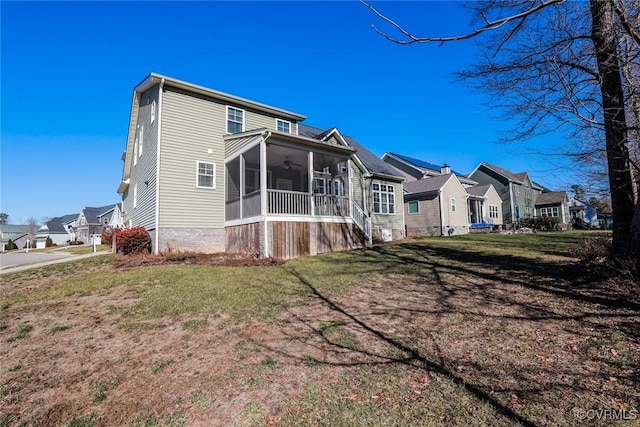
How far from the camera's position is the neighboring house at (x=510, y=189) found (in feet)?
117

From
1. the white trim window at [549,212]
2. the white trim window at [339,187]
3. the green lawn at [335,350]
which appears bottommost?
the green lawn at [335,350]

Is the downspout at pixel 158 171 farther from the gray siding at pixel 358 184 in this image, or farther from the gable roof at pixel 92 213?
the gable roof at pixel 92 213

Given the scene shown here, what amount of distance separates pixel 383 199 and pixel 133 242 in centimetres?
1350

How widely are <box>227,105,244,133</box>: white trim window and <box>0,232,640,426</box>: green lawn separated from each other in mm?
9652

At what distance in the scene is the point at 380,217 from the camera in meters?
19.2

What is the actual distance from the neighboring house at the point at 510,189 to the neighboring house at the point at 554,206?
1.11 meters

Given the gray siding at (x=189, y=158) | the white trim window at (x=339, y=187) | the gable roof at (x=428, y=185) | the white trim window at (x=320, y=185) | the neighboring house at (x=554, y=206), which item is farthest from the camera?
the neighboring house at (x=554, y=206)

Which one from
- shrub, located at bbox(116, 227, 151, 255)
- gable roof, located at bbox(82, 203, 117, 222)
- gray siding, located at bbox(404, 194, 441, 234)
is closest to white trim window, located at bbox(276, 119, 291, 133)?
shrub, located at bbox(116, 227, 151, 255)

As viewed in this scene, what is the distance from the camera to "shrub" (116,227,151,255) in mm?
12602

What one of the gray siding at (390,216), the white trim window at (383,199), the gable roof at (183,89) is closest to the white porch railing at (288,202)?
the gable roof at (183,89)

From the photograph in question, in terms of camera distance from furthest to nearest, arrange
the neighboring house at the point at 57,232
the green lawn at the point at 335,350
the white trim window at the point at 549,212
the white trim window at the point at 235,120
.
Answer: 1. the neighboring house at the point at 57,232
2. the white trim window at the point at 549,212
3. the white trim window at the point at 235,120
4. the green lawn at the point at 335,350

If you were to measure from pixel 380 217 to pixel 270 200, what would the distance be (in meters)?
9.26

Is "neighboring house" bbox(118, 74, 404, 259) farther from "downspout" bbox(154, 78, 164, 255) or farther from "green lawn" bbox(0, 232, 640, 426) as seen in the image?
"green lawn" bbox(0, 232, 640, 426)

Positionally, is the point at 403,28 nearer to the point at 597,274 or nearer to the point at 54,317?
the point at 597,274
